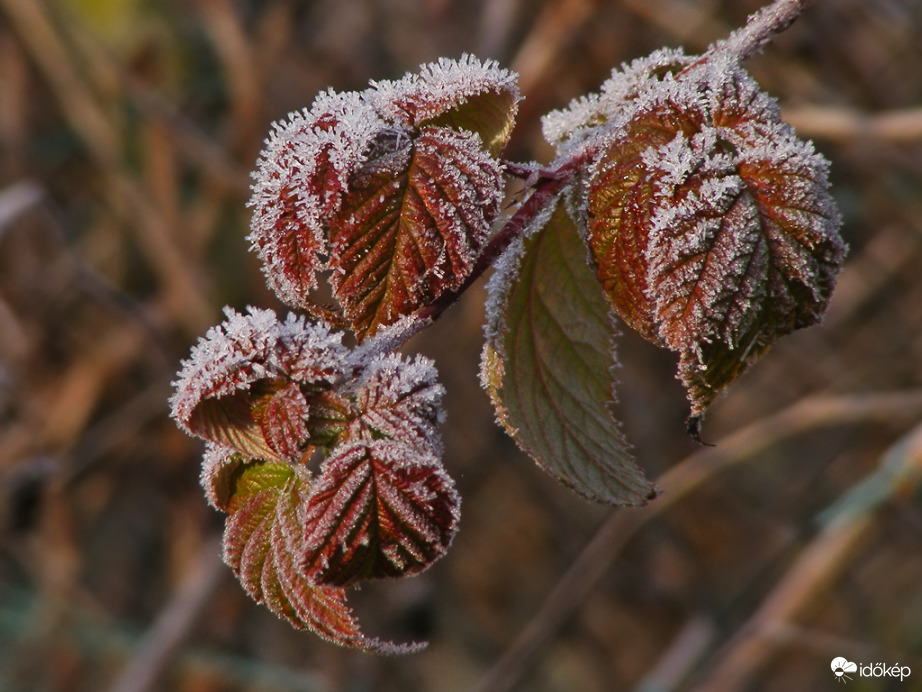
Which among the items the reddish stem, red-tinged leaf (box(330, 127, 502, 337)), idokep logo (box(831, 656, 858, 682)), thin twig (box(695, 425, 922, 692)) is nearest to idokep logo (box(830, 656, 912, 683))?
idokep logo (box(831, 656, 858, 682))

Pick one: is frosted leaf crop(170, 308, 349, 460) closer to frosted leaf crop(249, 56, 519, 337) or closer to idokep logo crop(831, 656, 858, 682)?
frosted leaf crop(249, 56, 519, 337)

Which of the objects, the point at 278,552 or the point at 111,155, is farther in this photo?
the point at 111,155

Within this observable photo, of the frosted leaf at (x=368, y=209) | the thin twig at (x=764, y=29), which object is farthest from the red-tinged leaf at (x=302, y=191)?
the thin twig at (x=764, y=29)

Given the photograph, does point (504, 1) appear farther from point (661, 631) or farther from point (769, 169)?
point (661, 631)

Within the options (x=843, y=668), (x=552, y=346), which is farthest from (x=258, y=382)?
(x=843, y=668)

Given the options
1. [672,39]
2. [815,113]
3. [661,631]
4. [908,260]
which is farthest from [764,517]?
[815,113]

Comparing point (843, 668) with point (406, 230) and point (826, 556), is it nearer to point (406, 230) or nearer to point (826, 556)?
point (826, 556)

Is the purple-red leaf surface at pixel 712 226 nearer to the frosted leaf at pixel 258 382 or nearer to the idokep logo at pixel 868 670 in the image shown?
the frosted leaf at pixel 258 382
